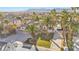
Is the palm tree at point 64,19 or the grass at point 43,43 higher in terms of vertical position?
the palm tree at point 64,19

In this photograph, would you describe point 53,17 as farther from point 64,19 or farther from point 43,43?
point 43,43

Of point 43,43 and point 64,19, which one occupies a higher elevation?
point 64,19

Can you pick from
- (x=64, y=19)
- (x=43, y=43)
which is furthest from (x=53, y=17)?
(x=43, y=43)

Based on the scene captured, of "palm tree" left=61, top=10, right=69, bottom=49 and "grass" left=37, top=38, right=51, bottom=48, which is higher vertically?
"palm tree" left=61, top=10, right=69, bottom=49

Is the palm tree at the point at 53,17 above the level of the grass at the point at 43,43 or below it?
above

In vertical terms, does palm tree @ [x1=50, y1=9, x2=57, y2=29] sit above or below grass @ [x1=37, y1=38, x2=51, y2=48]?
above
